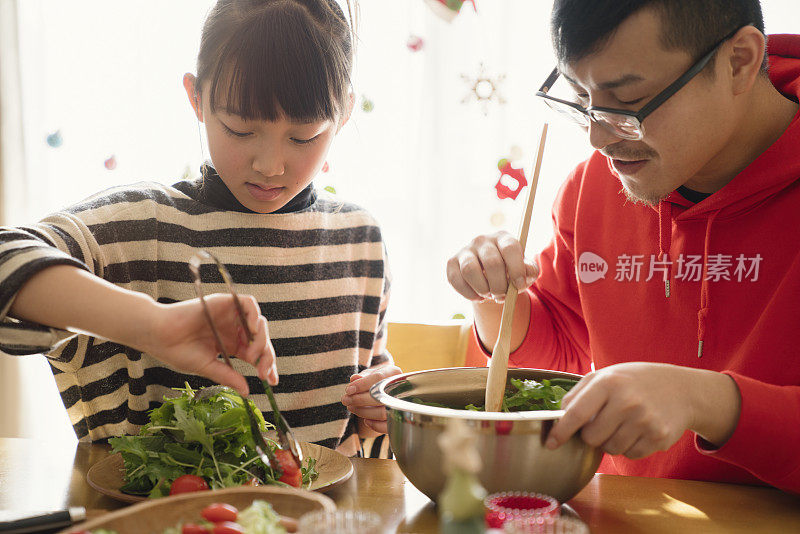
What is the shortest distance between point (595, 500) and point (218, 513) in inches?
20.0

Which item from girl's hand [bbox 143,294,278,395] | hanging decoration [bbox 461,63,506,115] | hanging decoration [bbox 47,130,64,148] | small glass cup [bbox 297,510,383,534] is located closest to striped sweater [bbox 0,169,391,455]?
girl's hand [bbox 143,294,278,395]

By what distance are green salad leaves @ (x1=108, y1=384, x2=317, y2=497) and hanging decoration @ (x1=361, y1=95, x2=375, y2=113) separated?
184cm

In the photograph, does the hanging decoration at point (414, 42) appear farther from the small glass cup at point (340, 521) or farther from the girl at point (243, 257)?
the small glass cup at point (340, 521)

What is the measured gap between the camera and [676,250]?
1327 millimetres

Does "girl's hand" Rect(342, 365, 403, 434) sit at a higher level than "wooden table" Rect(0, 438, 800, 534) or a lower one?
higher

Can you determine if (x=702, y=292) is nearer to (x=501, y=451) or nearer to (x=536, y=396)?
(x=536, y=396)

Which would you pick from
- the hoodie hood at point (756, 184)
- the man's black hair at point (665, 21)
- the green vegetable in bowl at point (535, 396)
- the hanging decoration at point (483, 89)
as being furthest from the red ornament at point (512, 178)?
the green vegetable in bowl at point (535, 396)

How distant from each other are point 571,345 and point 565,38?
0.76 m

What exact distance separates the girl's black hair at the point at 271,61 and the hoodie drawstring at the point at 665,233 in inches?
24.6

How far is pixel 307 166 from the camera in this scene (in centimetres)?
127

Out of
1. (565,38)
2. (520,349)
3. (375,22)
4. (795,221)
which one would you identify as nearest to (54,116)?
(375,22)

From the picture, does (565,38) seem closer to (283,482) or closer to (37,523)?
(283,482)

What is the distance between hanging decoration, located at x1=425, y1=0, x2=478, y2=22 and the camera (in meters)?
2.61

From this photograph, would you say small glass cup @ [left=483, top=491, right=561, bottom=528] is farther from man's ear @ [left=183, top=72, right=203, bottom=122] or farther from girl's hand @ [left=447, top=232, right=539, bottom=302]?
man's ear @ [left=183, top=72, right=203, bottom=122]
